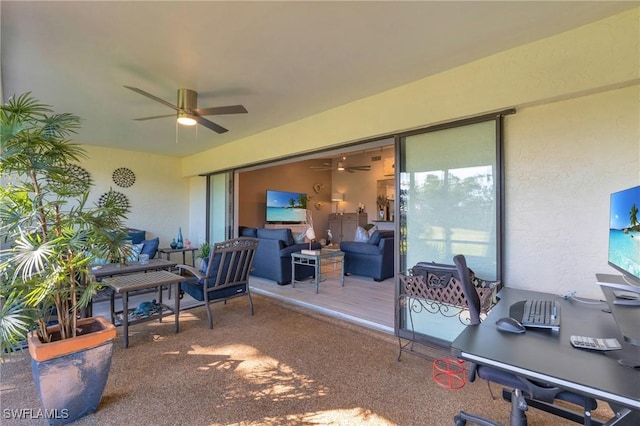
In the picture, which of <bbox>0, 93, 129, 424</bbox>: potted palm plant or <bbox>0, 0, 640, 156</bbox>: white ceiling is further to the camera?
<bbox>0, 0, 640, 156</bbox>: white ceiling

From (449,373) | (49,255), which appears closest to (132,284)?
(49,255)

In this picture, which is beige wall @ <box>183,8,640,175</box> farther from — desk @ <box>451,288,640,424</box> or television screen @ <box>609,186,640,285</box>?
desk @ <box>451,288,640,424</box>

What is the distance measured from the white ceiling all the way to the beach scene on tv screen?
5100 mm

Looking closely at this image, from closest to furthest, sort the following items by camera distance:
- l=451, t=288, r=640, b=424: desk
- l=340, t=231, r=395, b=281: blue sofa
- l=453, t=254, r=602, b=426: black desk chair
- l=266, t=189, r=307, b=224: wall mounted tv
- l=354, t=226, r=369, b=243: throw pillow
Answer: l=451, t=288, r=640, b=424: desk → l=453, t=254, r=602, b=426: black desk chair → l=340, t=231, r=395, b=281: blue sofa → l=354, t=226, r=369, b=243: throw pillow → l=266, t=189, r=307, b=224: wall mounted tv

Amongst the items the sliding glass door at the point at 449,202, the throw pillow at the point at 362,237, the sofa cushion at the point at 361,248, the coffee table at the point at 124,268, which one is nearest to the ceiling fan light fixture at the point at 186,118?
the coffee table at the point at 124,268

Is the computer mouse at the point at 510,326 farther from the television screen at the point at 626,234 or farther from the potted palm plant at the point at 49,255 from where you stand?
the potted palm plant at the point at 49,255

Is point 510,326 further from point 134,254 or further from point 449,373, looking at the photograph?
point 134,254

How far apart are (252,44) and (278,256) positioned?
11.4 feet

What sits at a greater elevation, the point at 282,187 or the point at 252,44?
the point at 252,44

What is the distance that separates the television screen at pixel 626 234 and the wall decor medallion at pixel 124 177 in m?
6.91

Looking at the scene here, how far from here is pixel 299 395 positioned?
79.4 inches

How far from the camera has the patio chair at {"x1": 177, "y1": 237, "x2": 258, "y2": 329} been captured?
322 centimetres

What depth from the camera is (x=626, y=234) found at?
1.46 metres

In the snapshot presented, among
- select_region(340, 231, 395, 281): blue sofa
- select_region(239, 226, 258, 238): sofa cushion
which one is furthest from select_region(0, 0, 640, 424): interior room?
select_region(239, 226, 258, 238): sofa cushion
